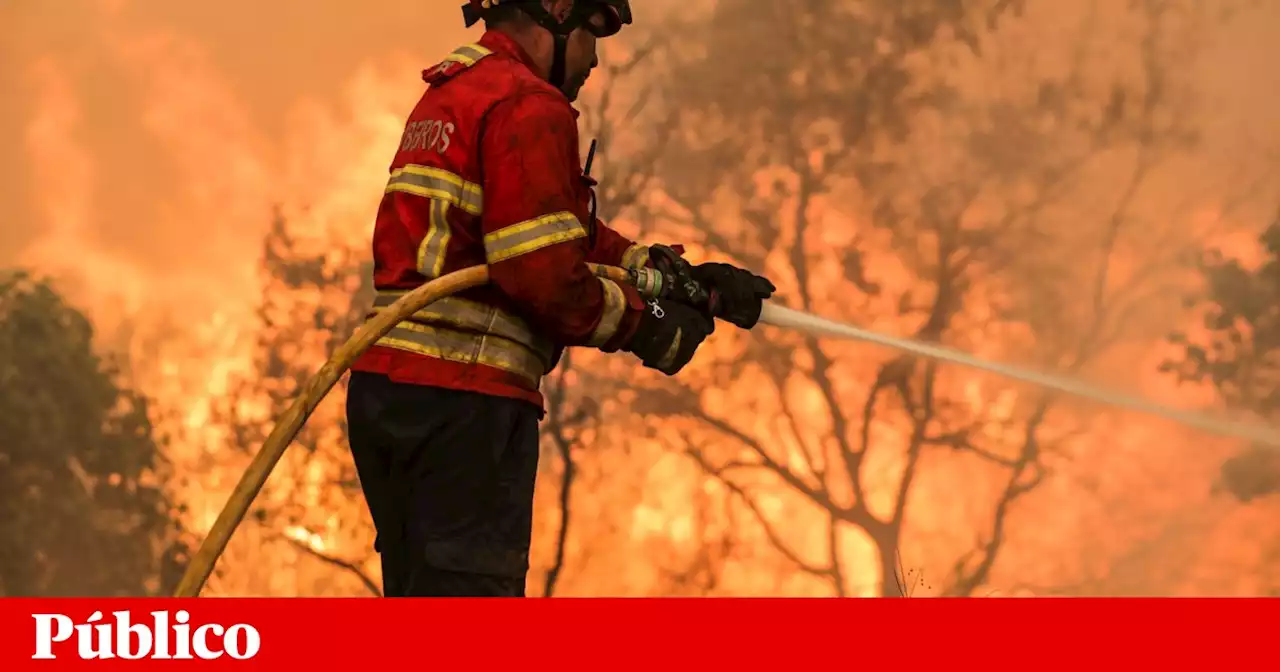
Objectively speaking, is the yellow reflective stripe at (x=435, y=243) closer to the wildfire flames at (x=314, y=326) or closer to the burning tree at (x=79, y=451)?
the wildfire flames at (x=314, y=326)

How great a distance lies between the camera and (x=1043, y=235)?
11055mm

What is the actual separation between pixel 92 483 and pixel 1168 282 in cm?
992

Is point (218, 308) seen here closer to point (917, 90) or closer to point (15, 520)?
point (15, 520)

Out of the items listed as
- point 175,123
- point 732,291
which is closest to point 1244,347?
point 732,291

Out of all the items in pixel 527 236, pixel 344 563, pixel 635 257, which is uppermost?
pixel 344 563

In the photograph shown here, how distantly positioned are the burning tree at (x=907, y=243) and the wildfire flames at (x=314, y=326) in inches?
1.9

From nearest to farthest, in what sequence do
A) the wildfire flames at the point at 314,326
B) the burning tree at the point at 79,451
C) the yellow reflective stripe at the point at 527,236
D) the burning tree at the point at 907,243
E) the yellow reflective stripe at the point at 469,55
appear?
the yellow reflective stripe at the point at 527,236 < the yellow reflective stripe at the point at 469,55 < the burning tree at the point at 907,243 < the wildfire flames at the point at 314,326 < the burning tree at the point at 79,451

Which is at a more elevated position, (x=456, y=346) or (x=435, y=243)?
(x=435, y=243)

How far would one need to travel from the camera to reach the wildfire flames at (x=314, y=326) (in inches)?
453

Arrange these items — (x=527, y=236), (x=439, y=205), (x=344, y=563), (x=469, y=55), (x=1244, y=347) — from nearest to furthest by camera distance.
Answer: (x=527, y=236), (x=439, y=205), (x=469, y=55), (x=1244, y=347), (x=344, y=563)

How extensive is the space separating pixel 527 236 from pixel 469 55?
580 millimetres

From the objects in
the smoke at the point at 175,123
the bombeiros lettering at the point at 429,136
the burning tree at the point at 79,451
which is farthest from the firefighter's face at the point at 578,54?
the burning tree at the point at 79,451

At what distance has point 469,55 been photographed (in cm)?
338

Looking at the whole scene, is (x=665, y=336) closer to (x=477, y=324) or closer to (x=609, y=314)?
(x=609, y=314)
